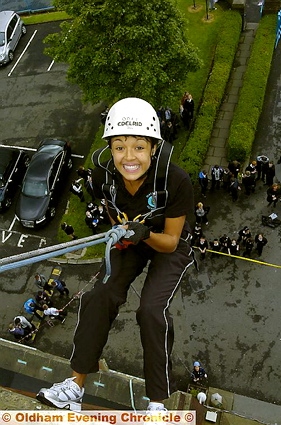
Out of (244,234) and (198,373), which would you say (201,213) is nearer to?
(244,234)

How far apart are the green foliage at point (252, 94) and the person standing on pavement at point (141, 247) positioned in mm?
13871

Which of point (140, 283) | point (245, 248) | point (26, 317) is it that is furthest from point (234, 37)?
point (26, 317)

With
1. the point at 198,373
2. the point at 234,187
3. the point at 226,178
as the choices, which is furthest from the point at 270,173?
the point at 198,373

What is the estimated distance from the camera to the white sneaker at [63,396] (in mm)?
6887

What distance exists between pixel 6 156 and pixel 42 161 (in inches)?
85.4

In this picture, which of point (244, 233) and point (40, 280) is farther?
point (244, 233)

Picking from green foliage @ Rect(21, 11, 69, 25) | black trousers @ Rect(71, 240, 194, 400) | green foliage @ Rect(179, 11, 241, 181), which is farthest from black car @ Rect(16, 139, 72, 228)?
black trousers @ Rect(71, 240, 194, 400)

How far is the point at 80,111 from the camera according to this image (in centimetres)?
2555

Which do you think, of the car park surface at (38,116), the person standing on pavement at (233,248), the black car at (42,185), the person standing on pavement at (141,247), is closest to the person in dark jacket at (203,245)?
the person standing on pavement at (233,248)

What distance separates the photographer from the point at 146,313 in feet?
22.6

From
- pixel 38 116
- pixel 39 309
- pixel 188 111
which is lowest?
pixel 39 309

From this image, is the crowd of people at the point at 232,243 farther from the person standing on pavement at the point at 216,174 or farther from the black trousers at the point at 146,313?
the black trousers at the point at 146,313

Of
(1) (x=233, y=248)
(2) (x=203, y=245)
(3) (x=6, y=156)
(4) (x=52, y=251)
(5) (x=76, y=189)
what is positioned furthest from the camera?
(3) (x=6, y=156)

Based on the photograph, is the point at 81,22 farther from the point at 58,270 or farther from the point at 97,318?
the point at 97,318
